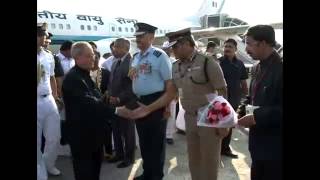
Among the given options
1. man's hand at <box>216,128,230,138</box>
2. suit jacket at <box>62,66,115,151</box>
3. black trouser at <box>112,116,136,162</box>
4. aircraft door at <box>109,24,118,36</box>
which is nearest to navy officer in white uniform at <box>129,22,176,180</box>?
man's hand at <box>216,128,230,138</box>

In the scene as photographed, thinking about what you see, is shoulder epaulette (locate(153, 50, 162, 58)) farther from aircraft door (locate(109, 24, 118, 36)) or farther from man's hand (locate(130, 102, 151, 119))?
aircraft door (locate(109, 24, 118, 36))

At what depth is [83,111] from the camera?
3.72 metres

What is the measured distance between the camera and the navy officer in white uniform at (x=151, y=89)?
4750 millimetres

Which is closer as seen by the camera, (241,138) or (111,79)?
(111,79)

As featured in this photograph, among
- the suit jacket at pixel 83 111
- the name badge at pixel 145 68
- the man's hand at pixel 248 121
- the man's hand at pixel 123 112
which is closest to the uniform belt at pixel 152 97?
the name badge at pixel 145 68

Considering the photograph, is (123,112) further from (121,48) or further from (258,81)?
(121,48)

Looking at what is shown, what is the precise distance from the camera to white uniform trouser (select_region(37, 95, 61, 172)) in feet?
16.8

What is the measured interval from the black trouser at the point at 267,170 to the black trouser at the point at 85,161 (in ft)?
5.03

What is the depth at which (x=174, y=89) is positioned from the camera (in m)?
4.53
